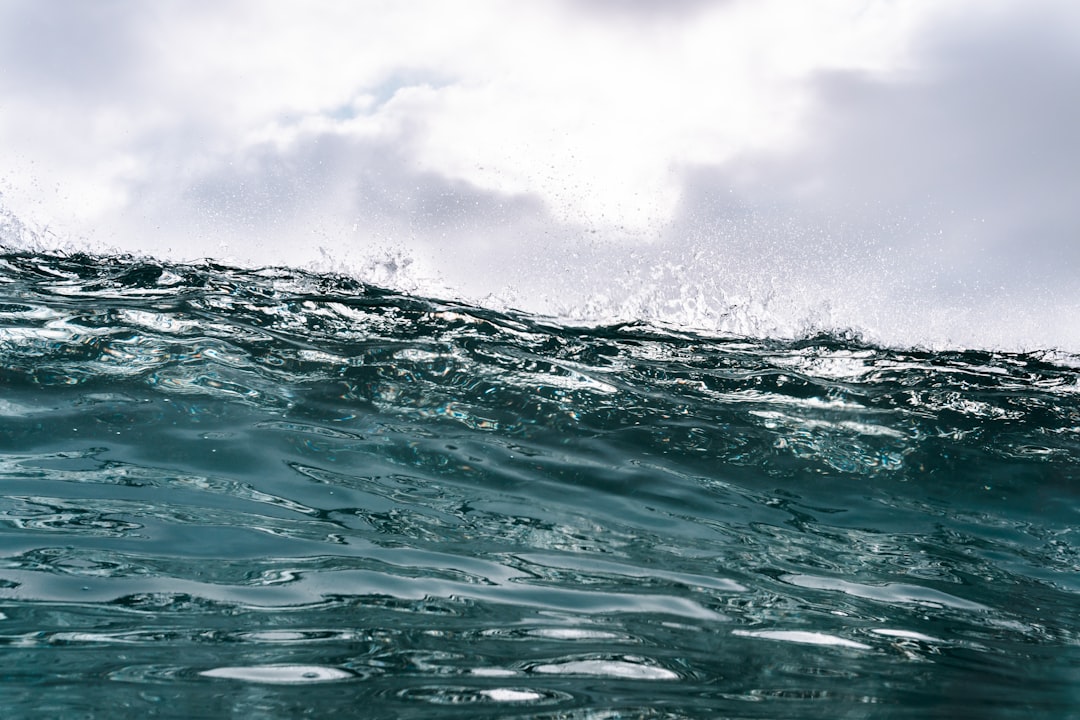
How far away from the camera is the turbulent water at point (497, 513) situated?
2.53 metres

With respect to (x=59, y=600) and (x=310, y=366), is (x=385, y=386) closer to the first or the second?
(x=310, y=366)

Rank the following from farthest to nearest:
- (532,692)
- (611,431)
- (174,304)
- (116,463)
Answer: (174,304) → (611,431) → (116,463) → (532,692)

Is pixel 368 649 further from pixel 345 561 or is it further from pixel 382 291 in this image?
pixel 382 291

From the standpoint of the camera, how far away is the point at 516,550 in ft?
13.7

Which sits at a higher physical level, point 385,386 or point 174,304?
point 174,304

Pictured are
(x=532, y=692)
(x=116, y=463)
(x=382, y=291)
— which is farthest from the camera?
(x=382, y=291)

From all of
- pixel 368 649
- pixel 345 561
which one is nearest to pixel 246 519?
pixel 345 561

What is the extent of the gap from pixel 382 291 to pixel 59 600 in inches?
233

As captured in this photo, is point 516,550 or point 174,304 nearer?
point 516,550

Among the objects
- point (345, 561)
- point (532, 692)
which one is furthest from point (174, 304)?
point (532, 692)

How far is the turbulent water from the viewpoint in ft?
8.30

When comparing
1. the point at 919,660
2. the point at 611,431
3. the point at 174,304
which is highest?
the point at 174,304

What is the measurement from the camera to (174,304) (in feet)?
25.7

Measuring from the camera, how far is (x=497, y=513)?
16.1 ft
